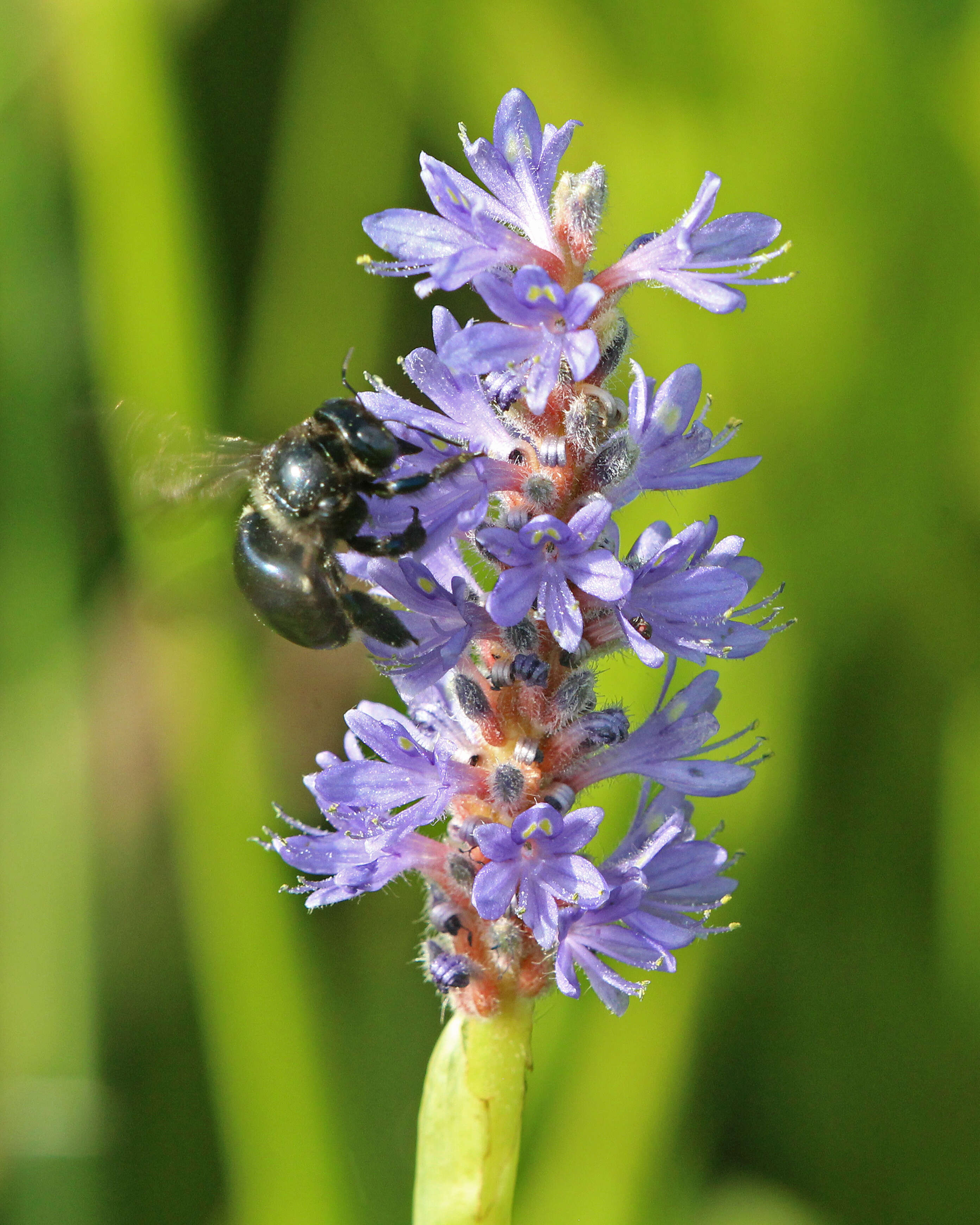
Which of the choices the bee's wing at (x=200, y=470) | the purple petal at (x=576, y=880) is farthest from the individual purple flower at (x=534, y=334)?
the bee's wing at (x=200, y=470)

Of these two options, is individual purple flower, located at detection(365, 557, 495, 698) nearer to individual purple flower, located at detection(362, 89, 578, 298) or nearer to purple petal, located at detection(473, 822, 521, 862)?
purple petal, located at detection(473, 822, 521, 862)

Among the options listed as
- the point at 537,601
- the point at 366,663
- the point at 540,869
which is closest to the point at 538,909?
the point at 540,869

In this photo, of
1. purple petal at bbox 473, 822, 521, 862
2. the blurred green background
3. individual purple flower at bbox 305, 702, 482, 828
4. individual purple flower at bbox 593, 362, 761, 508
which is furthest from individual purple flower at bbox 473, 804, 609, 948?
the blurred green background

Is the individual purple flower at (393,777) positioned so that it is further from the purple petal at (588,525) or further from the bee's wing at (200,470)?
the bee's wing at (200,470)

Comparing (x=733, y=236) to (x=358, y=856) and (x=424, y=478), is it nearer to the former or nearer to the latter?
(x=424, y=478)

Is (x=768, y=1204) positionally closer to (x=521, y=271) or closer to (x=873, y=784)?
(x=873, y=784)

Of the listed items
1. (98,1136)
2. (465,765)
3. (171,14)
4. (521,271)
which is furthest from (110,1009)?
(171,14)

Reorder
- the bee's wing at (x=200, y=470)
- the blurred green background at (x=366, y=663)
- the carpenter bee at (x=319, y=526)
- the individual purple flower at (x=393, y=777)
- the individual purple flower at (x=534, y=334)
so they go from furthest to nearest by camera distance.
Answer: the blurred green background at (x=366, y=663) → the bee's wing at (x=200, y=470) → the carpenter bee at (x=319, y=526) → the individual purple flower at (x=393, y=777) → the individual purple flower at (x=534, y=334)
